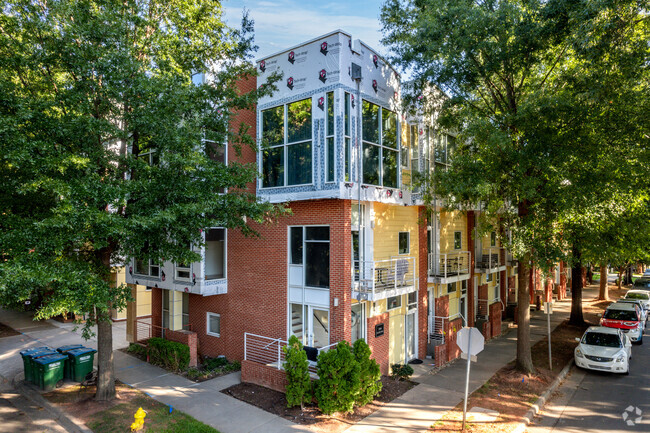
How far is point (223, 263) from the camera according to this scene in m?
14.8

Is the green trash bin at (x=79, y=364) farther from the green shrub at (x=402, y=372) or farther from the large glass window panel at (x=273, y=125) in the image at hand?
the green shrub at (x=402, y=372)

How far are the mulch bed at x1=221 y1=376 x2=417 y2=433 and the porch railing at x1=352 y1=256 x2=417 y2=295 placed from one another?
10.0 ft

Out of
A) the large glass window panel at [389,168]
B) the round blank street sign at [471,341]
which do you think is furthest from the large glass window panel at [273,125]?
the round blank street sign at [471,341]

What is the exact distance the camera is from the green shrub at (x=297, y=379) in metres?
10.1

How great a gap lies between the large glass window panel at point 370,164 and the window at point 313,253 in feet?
6.91

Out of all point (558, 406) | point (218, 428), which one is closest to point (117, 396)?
point (218, 428)

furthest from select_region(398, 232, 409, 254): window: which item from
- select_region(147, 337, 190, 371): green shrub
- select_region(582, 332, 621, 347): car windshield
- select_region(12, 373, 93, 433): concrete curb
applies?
select_region(12, 373, 93, 433): concrete curb

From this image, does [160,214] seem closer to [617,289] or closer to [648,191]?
[648,191]

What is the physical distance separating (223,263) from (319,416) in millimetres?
6975

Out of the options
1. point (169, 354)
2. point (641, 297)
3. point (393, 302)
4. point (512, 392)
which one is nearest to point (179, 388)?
point (169, 354)

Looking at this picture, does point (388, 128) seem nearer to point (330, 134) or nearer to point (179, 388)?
point (330, 134)

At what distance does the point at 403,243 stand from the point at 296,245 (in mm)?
4144

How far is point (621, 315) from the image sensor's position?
62.8ft

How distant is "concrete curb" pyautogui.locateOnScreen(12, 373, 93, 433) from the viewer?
9.61 m
